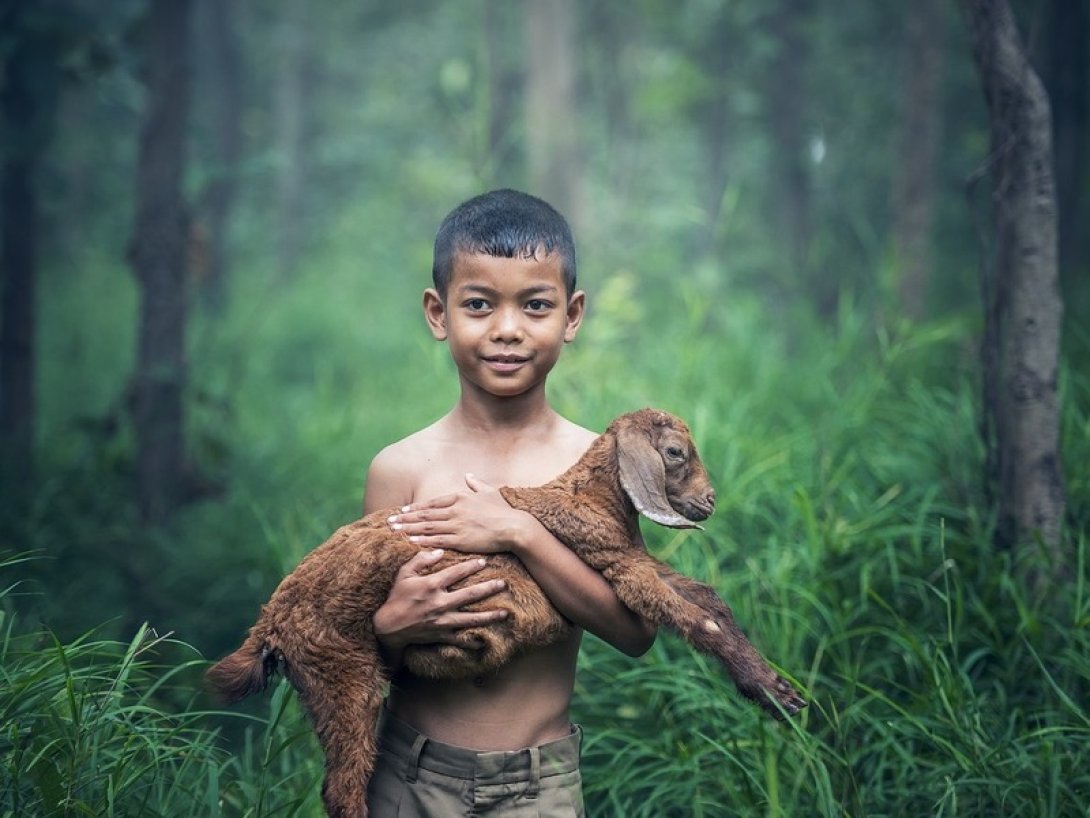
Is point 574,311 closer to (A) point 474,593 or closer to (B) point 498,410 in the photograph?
(B) point 498,410

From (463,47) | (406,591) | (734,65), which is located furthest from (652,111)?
(406,591)

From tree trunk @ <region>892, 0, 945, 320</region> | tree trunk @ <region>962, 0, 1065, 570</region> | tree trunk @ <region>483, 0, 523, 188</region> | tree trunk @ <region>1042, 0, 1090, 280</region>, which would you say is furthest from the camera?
tree trunk @ <region>483, 0, 523, 188</region>

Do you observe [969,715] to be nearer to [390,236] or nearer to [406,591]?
[406,591]

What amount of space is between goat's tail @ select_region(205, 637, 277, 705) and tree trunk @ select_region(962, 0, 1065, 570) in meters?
2.63

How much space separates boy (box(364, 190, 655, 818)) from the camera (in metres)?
2.12

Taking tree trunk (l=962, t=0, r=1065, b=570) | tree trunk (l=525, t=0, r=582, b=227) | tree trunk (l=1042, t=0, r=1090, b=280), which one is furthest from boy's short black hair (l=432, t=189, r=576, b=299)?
tree trunk (l=525, t=0, r=582, b=227)

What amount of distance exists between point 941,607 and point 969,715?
2.07 feet

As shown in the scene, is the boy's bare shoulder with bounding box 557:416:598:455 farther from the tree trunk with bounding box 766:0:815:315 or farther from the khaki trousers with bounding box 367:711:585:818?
the tree trunk with bounding box 766:0:815:315

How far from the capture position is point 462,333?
2.23 m

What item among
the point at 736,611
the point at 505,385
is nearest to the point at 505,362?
the point at 505,385

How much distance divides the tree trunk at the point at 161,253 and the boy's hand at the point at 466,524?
427 centimetres

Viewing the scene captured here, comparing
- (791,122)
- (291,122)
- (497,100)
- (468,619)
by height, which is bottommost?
(468,619)

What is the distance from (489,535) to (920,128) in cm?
719

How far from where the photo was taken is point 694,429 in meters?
4.65
